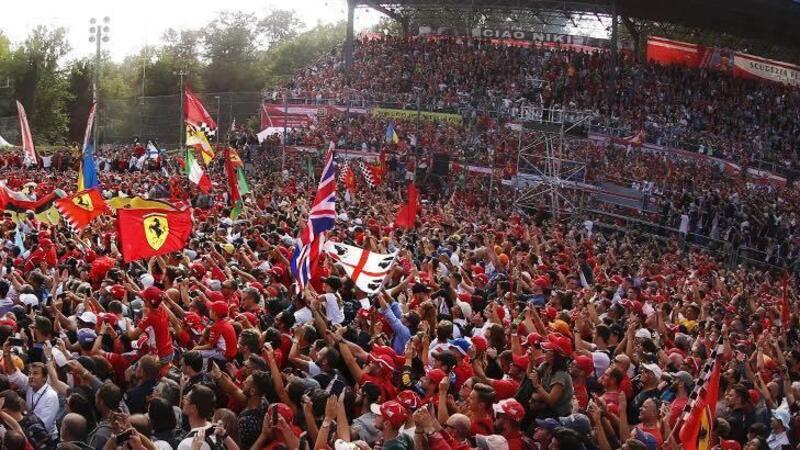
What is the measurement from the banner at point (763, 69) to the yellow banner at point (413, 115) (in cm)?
1390

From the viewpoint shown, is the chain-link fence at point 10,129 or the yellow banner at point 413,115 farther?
the chain-link fence at point 10,129

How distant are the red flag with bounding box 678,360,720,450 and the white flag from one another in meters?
3.84

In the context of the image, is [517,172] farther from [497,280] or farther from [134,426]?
[134,426]

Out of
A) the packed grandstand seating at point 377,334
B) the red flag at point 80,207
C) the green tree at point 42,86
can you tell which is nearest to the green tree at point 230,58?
the green tree at point 42,86

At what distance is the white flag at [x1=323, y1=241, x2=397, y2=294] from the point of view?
9211mm

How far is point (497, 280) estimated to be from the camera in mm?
11891

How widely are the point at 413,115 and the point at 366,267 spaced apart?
23.1 m

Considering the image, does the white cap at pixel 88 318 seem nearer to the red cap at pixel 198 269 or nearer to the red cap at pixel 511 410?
the red cap at pixel 198 269

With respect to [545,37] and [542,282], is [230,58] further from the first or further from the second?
[542,282]

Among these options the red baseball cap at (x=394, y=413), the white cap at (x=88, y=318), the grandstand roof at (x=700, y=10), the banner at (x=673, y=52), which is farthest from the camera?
the banner at (x=673, y=52)

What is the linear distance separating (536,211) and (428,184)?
3.91 m

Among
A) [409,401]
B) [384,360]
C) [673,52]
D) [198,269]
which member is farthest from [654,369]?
[673,52]

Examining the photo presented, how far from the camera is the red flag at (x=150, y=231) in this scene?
9.82 m

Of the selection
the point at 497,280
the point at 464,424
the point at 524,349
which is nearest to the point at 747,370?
the point at 524,349
